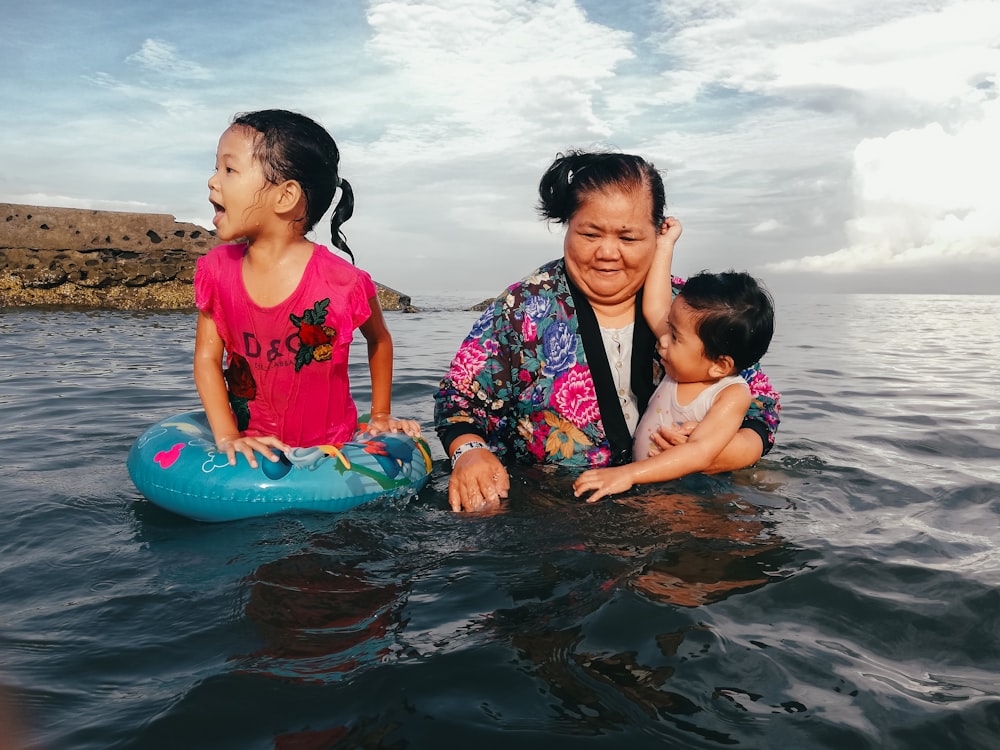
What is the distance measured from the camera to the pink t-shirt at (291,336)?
420cm

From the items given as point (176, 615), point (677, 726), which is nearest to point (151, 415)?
point (176, 615)

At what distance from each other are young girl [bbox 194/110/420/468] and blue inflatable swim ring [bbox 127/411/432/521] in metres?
0.14

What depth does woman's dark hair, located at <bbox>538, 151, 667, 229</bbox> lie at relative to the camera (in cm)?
407

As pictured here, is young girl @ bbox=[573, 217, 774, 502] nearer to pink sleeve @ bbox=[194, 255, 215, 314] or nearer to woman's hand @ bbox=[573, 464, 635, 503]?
woman's hand @ bbox=[573, 464, 635, 503]

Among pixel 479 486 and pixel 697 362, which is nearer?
pixel 479 486

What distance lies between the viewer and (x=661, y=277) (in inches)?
170

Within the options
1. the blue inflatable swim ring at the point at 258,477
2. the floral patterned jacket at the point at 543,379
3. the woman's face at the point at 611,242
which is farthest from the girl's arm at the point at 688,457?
the blue inflatable swim ring at the point at 258,477

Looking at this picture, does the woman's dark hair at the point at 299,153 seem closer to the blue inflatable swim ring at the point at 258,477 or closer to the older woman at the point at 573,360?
the older woman at the point at 573,360

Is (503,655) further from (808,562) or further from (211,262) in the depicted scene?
(211,262)

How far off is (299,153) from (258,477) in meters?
1.66

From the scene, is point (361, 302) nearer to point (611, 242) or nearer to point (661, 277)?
point (611, 242)

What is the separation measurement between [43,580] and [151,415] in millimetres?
3638

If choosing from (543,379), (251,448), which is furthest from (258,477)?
(543,379)

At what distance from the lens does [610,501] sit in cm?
385
